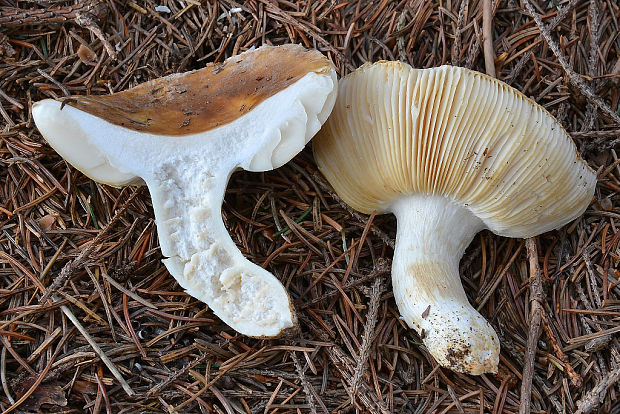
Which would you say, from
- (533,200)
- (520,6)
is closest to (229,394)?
(533,200)

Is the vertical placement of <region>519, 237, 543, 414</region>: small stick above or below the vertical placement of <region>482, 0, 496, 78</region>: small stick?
below

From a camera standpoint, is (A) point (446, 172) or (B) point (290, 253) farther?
(B) point (290, 253)

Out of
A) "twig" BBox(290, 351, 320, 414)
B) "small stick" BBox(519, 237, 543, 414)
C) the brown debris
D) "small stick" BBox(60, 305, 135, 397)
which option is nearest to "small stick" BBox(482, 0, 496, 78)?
the brown debris

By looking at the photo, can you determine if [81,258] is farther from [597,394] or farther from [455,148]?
[597,394]

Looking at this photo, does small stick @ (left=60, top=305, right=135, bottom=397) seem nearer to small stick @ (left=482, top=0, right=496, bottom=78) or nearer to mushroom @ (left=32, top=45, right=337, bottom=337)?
mushroom @ (left=32, top=45, right=337, bottom=337)

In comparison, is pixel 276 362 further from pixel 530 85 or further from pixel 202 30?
pixel 530 85

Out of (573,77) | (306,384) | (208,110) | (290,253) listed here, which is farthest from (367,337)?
(573,77)
